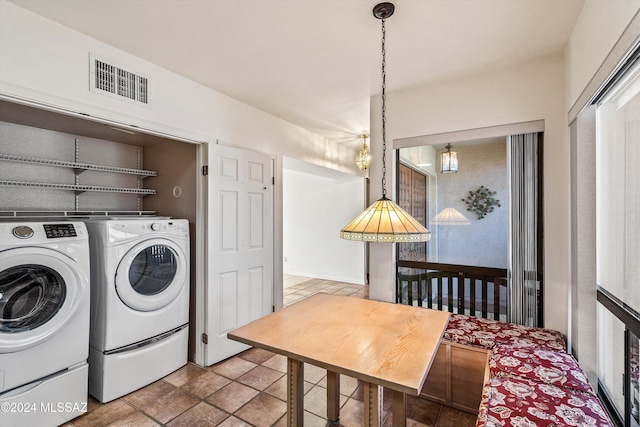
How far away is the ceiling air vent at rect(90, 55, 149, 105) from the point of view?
6.56 feet

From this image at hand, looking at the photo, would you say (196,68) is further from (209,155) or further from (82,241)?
(82,241)

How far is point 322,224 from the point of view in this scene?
6.08 m

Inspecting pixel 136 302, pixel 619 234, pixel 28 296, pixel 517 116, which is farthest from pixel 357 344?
pixel 517 116

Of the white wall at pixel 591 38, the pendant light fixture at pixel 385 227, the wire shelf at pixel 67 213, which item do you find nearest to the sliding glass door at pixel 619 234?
the white wall at pixel 591 38

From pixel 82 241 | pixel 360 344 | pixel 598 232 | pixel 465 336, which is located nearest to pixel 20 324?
pixel 82 241

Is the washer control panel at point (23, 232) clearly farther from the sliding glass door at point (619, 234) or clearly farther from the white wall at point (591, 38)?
the sliding glass door at point (619, 234)

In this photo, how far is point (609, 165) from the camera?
67.6 inches

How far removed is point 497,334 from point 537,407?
83 centimetres

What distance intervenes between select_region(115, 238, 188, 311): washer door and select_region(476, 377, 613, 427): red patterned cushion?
2294mm

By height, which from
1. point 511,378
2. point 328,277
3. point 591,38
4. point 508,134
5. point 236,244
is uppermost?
point 591,38

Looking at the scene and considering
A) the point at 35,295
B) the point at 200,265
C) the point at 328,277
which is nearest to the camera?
the point at 35,295

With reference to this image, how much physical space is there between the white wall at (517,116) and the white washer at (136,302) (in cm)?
181

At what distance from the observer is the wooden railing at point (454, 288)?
2.45m

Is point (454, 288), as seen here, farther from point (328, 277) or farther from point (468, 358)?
point (328, 277)
